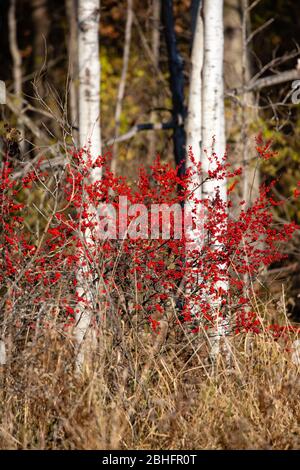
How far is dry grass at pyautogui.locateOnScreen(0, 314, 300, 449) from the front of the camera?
462 cm

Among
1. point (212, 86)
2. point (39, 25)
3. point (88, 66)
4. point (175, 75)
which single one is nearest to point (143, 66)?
point (39, 25)

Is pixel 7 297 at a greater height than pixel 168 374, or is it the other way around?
pixel 7 297

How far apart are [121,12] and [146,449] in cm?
1414

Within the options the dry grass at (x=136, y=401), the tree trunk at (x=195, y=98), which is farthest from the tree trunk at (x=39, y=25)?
the dry grass at (x=136, y=401)

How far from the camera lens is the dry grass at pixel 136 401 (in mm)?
4617

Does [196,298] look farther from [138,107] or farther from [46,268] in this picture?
[138,107]

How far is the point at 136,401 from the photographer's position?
16.3 feet

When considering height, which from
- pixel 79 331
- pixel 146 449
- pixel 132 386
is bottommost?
pixel 146 449

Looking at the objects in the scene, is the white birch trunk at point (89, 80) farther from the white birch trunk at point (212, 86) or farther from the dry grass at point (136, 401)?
the dry grass at point (136, 401)

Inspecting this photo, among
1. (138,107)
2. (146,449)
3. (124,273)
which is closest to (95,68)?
(124,273)

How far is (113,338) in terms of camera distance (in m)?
5.27

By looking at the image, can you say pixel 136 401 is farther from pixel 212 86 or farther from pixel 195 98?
pixel 195 98

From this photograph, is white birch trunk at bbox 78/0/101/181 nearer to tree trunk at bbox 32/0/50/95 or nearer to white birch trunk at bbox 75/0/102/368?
white birch trunk at bbox 75/0/102/368

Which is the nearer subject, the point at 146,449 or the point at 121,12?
the point at 146,449
